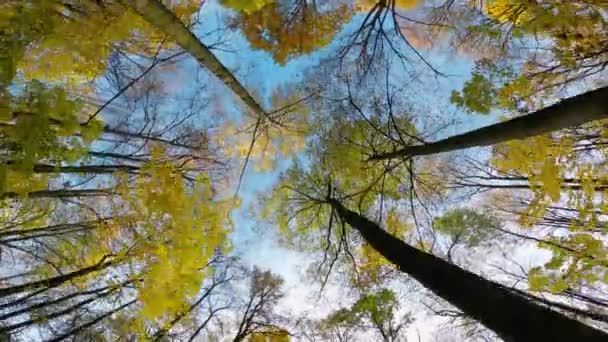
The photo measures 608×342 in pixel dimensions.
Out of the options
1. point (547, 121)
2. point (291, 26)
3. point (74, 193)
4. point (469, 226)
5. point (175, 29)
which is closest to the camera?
point (547, 121)

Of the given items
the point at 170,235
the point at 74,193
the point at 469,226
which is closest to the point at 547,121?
the point at 170,235

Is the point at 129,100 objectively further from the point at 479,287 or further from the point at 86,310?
the point at 479,287

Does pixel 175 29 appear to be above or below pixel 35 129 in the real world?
above

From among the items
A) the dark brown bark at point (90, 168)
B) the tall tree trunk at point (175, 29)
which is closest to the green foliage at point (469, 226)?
the tall tree trunk at point (175, 29)

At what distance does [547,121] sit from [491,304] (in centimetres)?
162

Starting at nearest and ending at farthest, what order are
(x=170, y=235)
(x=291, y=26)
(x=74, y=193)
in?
(x=170, y=235), (x=74, y=193), (x=291, y=26)

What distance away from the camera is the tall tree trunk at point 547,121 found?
3145 millimetres

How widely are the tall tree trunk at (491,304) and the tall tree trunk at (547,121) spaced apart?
1.39 metres

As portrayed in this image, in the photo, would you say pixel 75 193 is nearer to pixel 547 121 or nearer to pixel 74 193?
pixel 74 193

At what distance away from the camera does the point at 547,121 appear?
358cm

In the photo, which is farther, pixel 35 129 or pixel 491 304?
pixel 491 304

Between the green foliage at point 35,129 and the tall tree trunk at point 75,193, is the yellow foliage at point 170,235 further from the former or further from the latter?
the green foliage at point 35,129

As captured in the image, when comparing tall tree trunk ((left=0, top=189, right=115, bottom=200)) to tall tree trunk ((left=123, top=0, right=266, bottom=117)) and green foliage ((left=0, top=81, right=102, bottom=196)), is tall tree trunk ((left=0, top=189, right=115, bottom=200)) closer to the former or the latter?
green foliage ((left=0, top=81, right=102, bottom=196))

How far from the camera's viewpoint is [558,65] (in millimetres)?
5781
